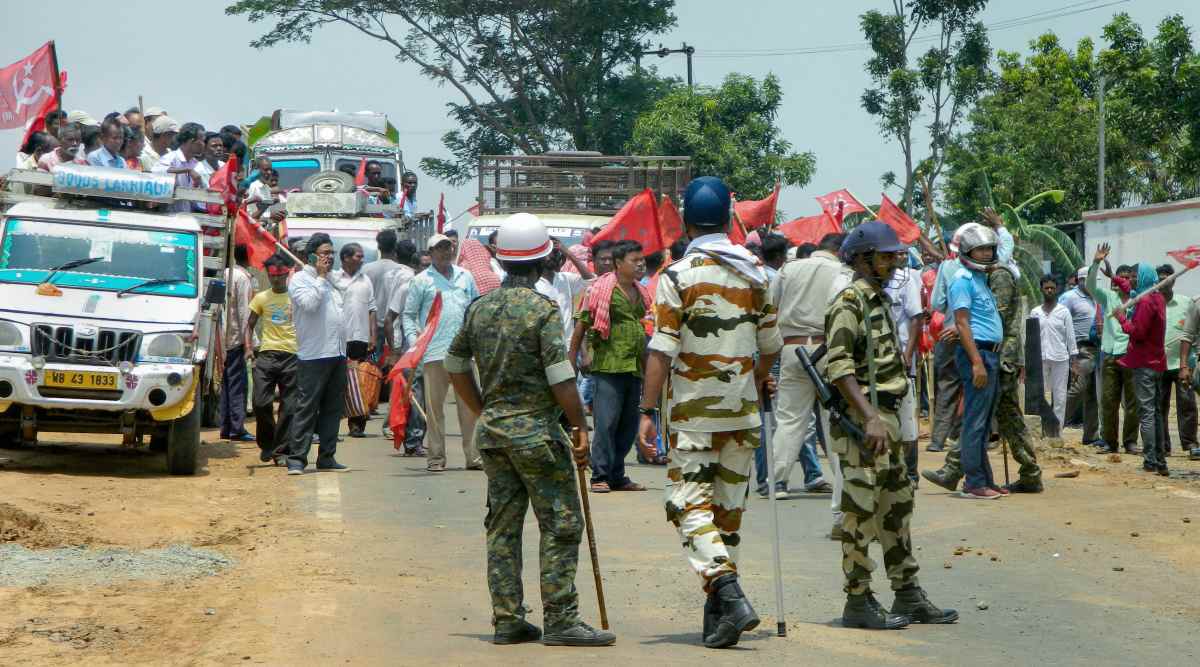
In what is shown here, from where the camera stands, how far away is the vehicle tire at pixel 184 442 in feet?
42.0

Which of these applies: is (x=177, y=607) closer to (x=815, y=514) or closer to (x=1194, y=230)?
(x=815, y=514)

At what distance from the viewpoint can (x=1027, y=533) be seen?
32.7 ft

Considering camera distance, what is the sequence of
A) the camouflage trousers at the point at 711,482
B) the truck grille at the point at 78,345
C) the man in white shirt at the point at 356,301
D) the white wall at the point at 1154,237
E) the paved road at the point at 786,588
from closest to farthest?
the paved road at the point at 786,588 → the camouflage trousers at the point at 711,482 → the truck grille at the point at 78,345 → the man in white shirt at the point at 356,301 → the white wall at the point at 1154,237

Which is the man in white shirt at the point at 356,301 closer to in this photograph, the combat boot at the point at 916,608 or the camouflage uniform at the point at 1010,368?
the camouflage uniform at the point at 1010,368

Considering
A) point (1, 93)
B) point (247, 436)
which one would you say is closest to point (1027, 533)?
point (247, 436)

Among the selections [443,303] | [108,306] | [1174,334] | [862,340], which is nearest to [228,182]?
[108,306]

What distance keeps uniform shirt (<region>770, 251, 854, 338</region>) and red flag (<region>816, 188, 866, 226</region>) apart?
997cm

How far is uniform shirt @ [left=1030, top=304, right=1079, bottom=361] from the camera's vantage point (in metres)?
16.9

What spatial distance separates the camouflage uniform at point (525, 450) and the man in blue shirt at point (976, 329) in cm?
501

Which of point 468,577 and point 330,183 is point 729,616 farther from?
point 330,183

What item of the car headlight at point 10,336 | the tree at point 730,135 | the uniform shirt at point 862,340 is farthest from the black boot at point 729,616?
the tree at point 730,135

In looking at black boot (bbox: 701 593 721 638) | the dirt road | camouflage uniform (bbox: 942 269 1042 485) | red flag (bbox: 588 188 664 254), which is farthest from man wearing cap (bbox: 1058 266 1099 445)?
black boot (bbox: 701 593 721 638)

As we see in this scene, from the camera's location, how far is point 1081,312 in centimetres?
1820

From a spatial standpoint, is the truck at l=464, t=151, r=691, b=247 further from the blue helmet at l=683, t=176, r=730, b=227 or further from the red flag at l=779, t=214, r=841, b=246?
the blue helmet at l=683, t=176, r=730, b=227
